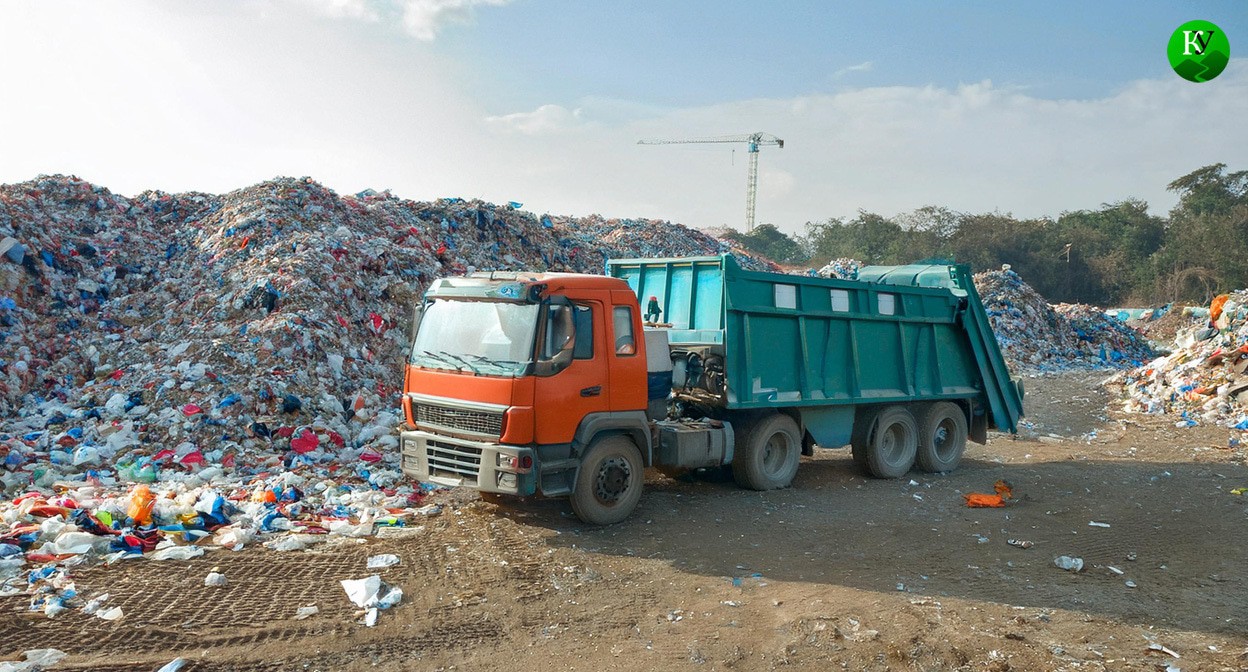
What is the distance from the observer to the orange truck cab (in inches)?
244

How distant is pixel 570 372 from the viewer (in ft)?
20.8

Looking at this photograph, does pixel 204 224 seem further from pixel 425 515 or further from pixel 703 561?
pixel 703 561

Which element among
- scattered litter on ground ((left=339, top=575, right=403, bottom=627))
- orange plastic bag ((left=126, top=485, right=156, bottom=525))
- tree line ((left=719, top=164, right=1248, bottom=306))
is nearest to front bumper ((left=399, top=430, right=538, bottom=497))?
scattered litter on ground ((left=339, top=575, right=403, bottom=627))

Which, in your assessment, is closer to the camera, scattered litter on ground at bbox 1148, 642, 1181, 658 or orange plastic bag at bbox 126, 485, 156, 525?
scattered litter on ground at bbox 1148, 642, 1181, 658

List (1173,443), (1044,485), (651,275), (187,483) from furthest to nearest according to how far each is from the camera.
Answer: (1173,443), (1044,485), (651,275), (187,483)

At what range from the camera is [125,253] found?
13.8m

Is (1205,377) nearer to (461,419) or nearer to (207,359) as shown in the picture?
(461,419)

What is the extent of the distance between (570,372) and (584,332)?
343mm

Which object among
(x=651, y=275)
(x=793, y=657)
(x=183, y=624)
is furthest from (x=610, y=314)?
(x=183, y=624)

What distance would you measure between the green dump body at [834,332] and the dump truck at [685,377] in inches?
0.7

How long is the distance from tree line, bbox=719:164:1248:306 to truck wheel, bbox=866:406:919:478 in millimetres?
31734

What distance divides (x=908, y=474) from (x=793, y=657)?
5.62 metres

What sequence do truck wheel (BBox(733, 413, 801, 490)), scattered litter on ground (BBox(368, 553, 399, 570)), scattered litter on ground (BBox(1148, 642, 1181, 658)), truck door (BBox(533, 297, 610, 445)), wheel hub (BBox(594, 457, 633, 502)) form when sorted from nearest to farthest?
scattered litter on ground (BBox(1148, 642, 1181, 658)) → scattered litter on ground (BBox(368, 553, 399, 570)) → truck door (BBox(533, 297, 610, 445)) → wheel hub (BBox(594, 457, 633, 502)) → truck wheel (BBox(733, 413, 801, 490))

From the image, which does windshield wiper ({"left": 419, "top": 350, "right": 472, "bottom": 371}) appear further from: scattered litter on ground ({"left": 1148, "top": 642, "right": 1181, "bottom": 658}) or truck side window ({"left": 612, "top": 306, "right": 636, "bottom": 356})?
scattered litter on ground ({"left": 1148, "top": 642, "right": 1181, "bottom": 658})
